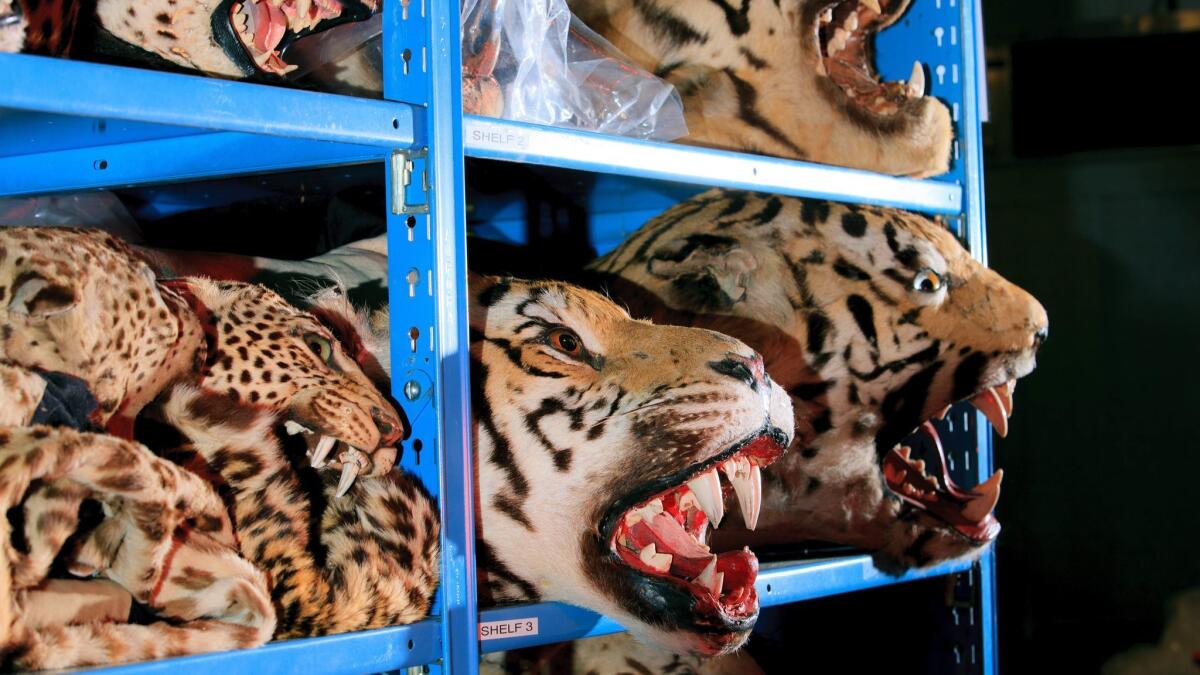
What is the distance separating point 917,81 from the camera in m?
2.20

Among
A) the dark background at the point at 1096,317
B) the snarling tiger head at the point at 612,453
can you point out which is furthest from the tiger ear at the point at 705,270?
the dark background at the point at 1096,317

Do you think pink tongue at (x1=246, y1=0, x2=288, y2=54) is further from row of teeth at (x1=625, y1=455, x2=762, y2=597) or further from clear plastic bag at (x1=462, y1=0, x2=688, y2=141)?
row of teeth at (x1=625, y1=455, x2=762, y2=597)

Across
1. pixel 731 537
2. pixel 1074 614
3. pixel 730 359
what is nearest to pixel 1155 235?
pixel 1074 614

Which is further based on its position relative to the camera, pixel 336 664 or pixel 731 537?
pixel 731 537

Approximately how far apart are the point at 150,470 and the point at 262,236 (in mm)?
691

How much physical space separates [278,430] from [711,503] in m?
0.50

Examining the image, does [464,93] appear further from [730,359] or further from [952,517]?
[952,517]

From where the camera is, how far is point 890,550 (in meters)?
1.95

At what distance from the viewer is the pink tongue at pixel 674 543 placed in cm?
152

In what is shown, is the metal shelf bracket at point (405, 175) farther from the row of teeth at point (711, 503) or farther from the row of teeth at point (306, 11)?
the row of teeth at point (711, 503)

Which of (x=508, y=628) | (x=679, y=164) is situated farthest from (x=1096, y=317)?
(x=508, y=628)

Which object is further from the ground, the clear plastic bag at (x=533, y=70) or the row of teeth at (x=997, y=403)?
the clear plastic bag at (x=533, y=70)

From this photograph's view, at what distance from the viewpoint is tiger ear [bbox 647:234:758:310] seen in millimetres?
1847

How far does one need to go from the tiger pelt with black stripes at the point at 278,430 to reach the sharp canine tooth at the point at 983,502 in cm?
101
